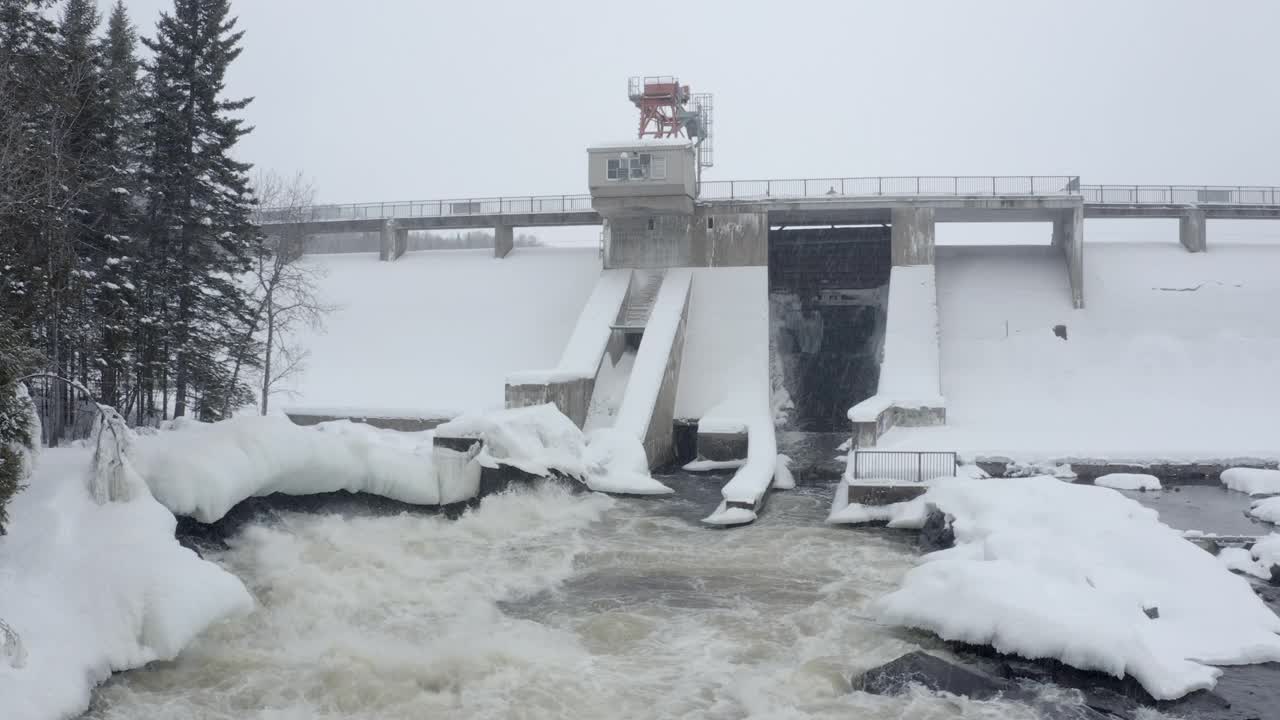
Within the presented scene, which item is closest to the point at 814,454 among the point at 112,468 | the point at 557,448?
the point at 557,448

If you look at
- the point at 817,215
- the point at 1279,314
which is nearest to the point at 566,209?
the point at 817,215

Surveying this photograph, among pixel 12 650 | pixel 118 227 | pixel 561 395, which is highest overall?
pixel 118 227

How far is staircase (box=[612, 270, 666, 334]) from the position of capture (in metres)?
30.1

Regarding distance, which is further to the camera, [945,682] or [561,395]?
[561,395]

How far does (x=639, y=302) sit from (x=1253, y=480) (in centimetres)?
1830

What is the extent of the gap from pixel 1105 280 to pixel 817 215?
33.2ft

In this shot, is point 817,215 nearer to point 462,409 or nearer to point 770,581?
point 462,409

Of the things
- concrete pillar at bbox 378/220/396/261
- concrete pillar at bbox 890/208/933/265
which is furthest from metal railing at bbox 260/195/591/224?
concrete pillar at bbox 890/208/933/265

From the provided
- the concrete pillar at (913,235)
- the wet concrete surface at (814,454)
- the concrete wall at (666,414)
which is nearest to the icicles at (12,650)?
the concrete wall at (666,414)

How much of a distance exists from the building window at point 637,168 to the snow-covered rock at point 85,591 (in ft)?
68.7

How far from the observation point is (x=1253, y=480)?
1983 centimetres

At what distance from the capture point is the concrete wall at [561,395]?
23781mm

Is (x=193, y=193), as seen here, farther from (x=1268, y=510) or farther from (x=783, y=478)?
(x=1268, y=510)

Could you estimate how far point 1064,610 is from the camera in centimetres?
1137
